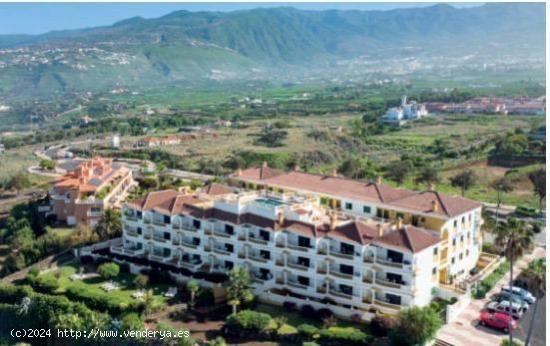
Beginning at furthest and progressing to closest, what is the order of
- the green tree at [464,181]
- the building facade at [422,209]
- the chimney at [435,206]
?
the green tree at [464,181] → the chimney at [435,206] → the building facade at [422,209]

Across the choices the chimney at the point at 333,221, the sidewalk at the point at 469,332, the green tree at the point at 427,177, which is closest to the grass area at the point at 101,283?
the chimney at the point at 333,221

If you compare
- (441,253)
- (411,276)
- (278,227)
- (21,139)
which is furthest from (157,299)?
(21,139)

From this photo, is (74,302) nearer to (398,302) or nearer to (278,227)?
(278,227)

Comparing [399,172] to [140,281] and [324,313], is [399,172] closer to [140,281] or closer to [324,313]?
[324,313]

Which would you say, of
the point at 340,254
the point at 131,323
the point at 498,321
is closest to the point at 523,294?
the point at 498,321

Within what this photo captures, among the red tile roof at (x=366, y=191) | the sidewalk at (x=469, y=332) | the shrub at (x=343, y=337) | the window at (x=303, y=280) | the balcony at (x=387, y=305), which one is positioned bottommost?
the sidewalk at (x=469, y=332)

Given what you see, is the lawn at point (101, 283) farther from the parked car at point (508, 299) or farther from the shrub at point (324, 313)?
the parked car at point (508, 299)

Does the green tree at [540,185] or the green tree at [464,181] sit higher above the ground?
the green tree at [540,185]
